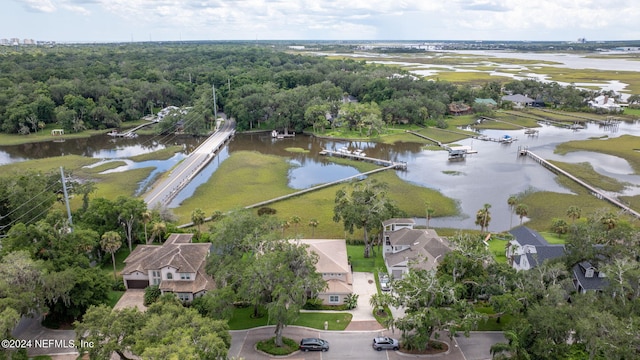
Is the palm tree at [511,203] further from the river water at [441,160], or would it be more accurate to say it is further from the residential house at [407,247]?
the residential house at [407,247]

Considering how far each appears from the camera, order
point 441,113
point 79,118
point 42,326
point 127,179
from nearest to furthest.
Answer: point 42,326, point 127,179, point 79,118, point 441,113

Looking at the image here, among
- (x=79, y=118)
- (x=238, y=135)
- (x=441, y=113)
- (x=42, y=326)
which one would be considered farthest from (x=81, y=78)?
(x=42, y=326)

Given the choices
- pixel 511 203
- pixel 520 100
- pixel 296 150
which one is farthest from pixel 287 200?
pixel 520 100

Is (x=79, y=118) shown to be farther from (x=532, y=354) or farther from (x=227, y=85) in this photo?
(x=532, y=354)

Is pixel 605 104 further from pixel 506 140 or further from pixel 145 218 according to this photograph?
pixel 145 218

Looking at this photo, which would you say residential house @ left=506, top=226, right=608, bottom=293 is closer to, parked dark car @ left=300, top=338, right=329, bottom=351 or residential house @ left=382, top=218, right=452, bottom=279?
residential house @ left=382, top=218, right=452, bottom=279
